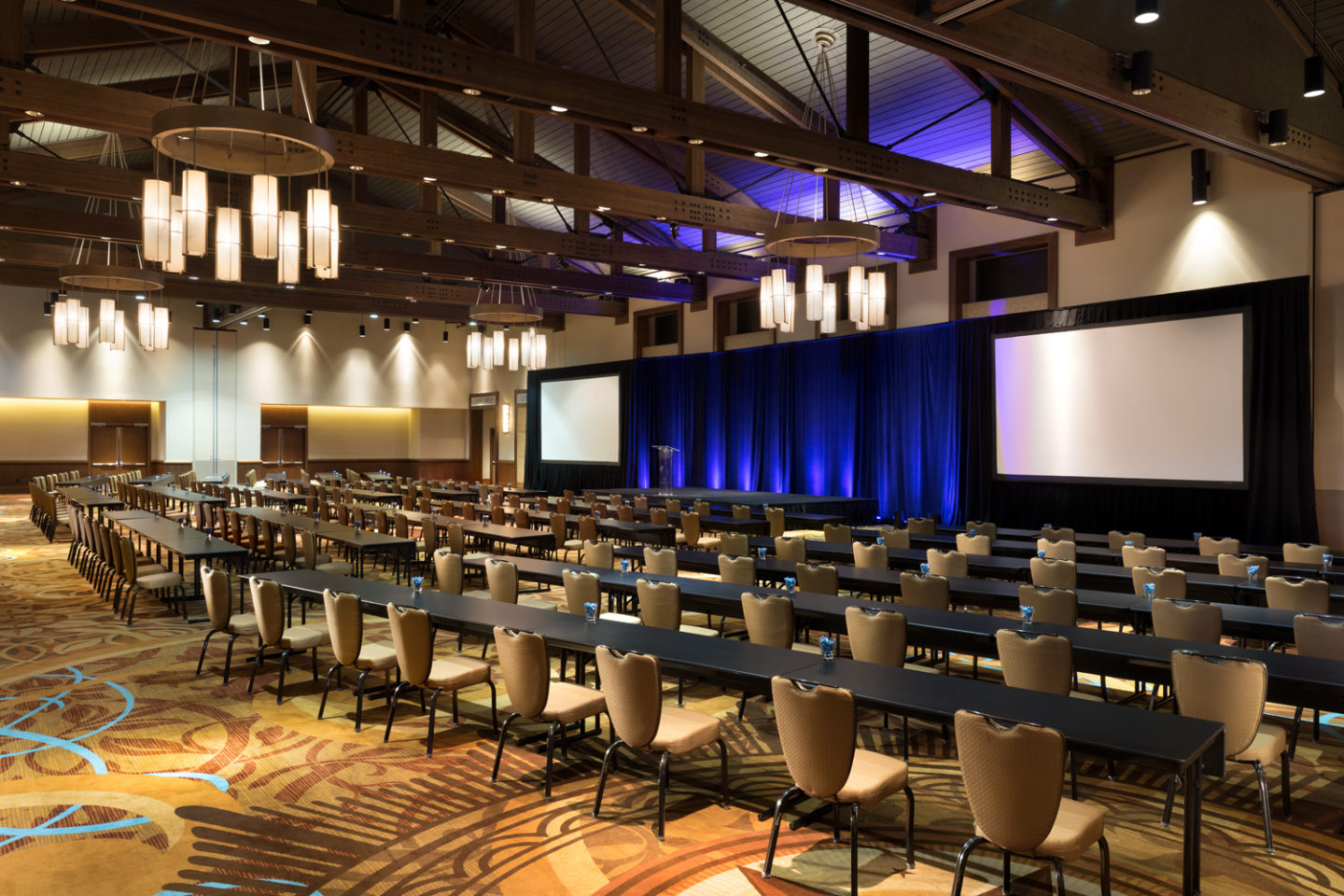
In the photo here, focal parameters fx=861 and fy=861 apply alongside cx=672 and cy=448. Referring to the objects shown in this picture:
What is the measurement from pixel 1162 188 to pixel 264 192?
11294mm

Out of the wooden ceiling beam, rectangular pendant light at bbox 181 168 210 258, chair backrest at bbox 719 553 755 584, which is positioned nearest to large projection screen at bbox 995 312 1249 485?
the wooden ceiling beam

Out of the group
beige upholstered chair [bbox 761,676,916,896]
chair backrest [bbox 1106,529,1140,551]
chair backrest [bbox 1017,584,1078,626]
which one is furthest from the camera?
chair backrest [bbox 1106,529,1140,551]

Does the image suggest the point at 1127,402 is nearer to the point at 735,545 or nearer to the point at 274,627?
the point at 735,545

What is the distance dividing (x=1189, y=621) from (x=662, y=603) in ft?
10.4

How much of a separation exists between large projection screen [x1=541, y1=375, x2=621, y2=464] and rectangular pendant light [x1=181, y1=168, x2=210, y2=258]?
15858mm

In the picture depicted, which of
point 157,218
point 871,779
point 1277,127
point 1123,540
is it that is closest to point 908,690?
point 871,779

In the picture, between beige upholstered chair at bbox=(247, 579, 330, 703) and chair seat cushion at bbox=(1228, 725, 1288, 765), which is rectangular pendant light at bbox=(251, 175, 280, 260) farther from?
chair seat cushion at bbox=(1228, 725, 1288, 765)

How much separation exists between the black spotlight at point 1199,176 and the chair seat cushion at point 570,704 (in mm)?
10649

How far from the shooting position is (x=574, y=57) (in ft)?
45.6

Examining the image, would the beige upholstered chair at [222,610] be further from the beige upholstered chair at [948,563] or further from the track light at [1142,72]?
the track light at [1142,72]

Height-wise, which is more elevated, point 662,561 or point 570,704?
point 662,561

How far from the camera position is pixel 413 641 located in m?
4.87

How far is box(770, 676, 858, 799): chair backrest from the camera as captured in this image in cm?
325

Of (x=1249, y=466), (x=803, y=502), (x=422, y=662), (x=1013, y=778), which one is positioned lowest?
(x=422, y=662)
